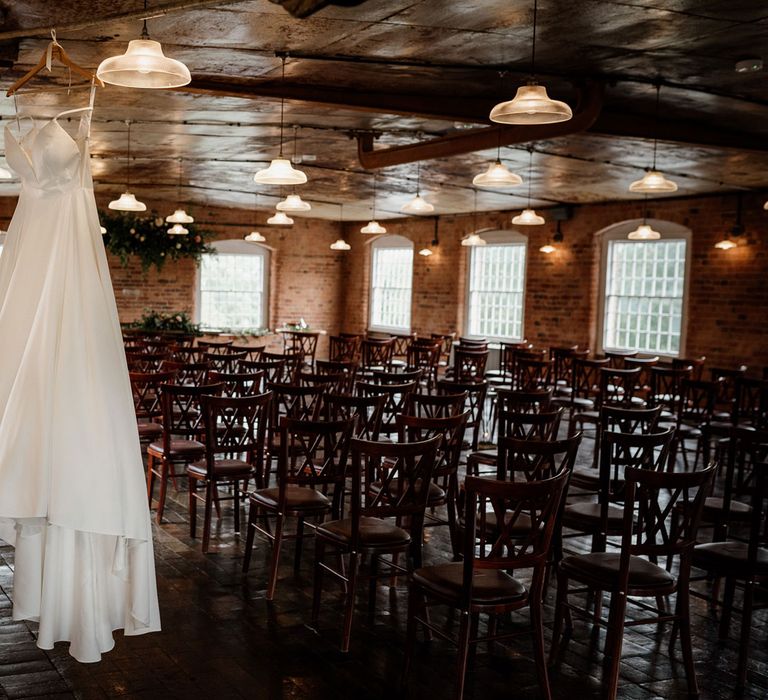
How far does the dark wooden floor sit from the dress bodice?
2.00m

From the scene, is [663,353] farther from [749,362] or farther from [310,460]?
[310,460]

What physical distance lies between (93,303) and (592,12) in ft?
12.6

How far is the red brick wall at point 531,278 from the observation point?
41.7 ft

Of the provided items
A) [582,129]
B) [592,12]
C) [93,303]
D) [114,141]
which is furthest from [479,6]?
[114,141]

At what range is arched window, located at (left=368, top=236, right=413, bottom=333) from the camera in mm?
19578

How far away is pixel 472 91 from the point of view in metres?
7.99

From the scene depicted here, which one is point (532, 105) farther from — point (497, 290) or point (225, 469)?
point (497, 290)

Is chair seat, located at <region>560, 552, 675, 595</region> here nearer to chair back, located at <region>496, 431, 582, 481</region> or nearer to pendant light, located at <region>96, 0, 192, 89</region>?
chair back, located at <region>496, 431, 582, 481</region>

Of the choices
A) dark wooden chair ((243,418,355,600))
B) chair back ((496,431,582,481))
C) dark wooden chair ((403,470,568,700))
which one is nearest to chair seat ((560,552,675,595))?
dark wooden chair ((403,470,568,700))

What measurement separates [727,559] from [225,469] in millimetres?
3016

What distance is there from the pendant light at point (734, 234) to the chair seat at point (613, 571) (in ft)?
31.4

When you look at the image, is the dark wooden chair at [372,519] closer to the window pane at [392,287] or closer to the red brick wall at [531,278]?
the red brick wall at [531,278]

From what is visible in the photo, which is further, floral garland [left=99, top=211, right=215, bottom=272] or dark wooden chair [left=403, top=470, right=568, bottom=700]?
floral garland [left=99, top=211, right=215, bottom=272]

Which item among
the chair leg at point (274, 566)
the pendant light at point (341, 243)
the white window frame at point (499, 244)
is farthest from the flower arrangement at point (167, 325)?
the chair leg at point (274, 566)
